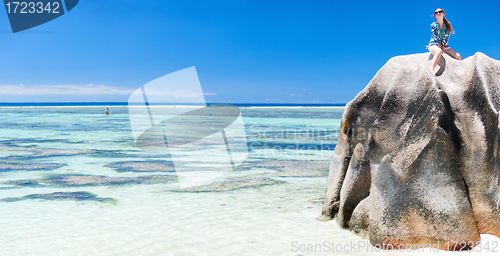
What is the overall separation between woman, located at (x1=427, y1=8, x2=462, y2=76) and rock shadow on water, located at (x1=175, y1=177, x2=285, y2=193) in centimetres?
446

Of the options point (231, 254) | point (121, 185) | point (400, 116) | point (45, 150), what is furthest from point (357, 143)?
point (45, 150)

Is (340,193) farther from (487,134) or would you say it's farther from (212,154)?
(212,154)

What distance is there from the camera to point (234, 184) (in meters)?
8.09

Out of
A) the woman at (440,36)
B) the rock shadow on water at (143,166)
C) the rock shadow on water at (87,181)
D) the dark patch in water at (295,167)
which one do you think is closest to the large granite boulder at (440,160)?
the woman at (440,36)

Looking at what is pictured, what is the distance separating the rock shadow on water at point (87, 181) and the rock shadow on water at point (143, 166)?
896 mm

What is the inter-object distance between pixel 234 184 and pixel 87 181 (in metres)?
3.24

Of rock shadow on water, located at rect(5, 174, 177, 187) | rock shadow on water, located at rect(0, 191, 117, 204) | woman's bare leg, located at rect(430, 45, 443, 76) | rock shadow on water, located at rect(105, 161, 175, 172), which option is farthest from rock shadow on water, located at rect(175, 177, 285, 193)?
woman's bare leg, located at rect(430, 45, 443, 76)

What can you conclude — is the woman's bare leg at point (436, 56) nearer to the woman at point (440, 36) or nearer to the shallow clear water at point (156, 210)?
the woman at point (440, 36)

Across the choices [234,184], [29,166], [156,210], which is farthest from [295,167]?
[29,166]

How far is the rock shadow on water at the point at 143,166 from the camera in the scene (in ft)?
31.6

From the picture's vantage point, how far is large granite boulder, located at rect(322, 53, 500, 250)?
161 inches

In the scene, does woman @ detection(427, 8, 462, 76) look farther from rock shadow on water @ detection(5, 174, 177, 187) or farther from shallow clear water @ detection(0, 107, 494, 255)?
rock shadow on water @ detection(5, 174, 177, 187)

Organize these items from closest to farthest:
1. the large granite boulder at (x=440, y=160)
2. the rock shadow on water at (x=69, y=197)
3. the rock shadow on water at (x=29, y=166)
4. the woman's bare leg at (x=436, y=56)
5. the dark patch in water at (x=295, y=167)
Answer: the large granite boulder at (x=440, y=160) → the woman's bare leg at (x=436, y=56) → the rock shadow on water at (x=69, y=197) → the dark patch in water at (x=295, y=167) → the rock shadow on water at (x=29, y=166)

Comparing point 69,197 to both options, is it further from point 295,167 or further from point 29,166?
point 295,167
